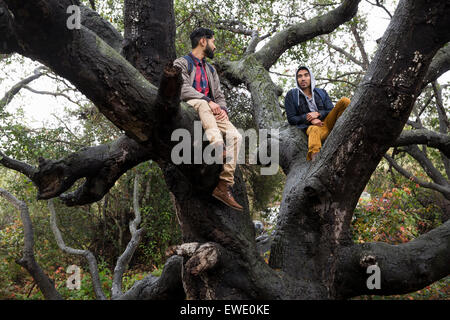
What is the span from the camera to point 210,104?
9.14 feet

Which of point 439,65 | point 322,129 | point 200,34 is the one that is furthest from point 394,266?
point 439,65

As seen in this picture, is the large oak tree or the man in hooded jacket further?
the man in hooded jacket

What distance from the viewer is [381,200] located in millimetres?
6117

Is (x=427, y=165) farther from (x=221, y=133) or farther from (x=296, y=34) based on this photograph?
(x=221, y=133)

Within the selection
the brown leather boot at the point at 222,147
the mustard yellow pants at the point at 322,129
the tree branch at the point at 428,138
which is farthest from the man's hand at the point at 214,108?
the tree branch at the point at 428,138

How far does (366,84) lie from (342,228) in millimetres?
1241

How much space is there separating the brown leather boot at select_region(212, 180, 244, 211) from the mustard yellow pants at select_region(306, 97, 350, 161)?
1036mm

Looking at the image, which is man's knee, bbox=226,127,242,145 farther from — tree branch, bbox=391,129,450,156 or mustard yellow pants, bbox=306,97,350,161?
tree branch, bbox=391,129,450,156

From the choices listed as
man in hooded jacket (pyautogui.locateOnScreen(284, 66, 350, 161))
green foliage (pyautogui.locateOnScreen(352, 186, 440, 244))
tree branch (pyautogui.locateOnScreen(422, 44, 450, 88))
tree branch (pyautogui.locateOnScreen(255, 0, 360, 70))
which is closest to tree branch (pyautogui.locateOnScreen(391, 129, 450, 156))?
tree branch (pyautogui.locateOnScreen(422, 44, 450, 88))

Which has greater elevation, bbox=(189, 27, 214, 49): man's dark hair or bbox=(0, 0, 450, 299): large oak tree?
bbox=(189, 27, 214, 49): man's dark hair

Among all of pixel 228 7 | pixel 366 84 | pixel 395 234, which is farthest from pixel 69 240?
pixel 366 84

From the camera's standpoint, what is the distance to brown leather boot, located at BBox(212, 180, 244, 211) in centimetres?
278

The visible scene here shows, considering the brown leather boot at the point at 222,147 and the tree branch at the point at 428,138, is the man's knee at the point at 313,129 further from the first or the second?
the tree branch at the point at 428,138

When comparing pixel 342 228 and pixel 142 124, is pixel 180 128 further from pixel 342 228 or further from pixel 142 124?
pixel 342 228
